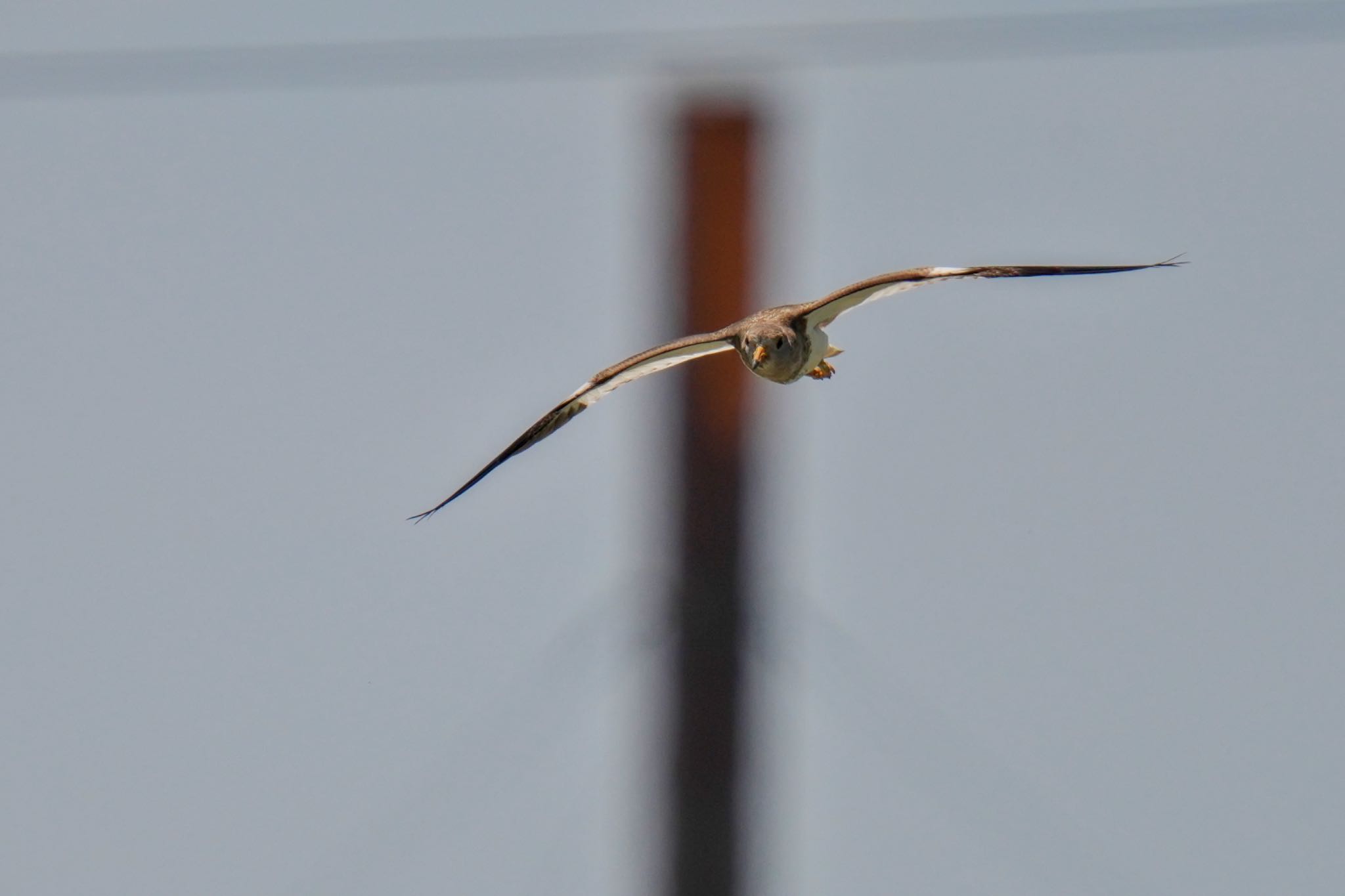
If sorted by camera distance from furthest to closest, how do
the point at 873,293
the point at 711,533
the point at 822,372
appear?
the point at 822,372 < the point at 873,293 < the point at 711,533

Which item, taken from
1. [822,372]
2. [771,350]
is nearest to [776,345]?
[771,350]

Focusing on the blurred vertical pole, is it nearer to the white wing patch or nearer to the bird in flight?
the bird in flight

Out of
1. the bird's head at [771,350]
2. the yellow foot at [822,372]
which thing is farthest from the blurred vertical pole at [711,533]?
the yellow foot at [822,372]

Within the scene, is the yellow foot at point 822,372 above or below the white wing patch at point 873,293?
below

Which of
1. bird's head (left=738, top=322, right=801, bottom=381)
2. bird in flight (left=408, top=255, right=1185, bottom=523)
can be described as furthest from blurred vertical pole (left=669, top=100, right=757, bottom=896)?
bird's head (left=738, top=322, right=801, bottom=381)

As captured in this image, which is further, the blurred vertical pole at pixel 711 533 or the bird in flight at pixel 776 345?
the bird in flight at pixel 776 345

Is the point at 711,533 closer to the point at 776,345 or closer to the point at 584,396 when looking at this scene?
the point at 776,345

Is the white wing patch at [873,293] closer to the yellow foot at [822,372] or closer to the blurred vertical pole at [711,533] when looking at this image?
the yellow foot at [822,372]
